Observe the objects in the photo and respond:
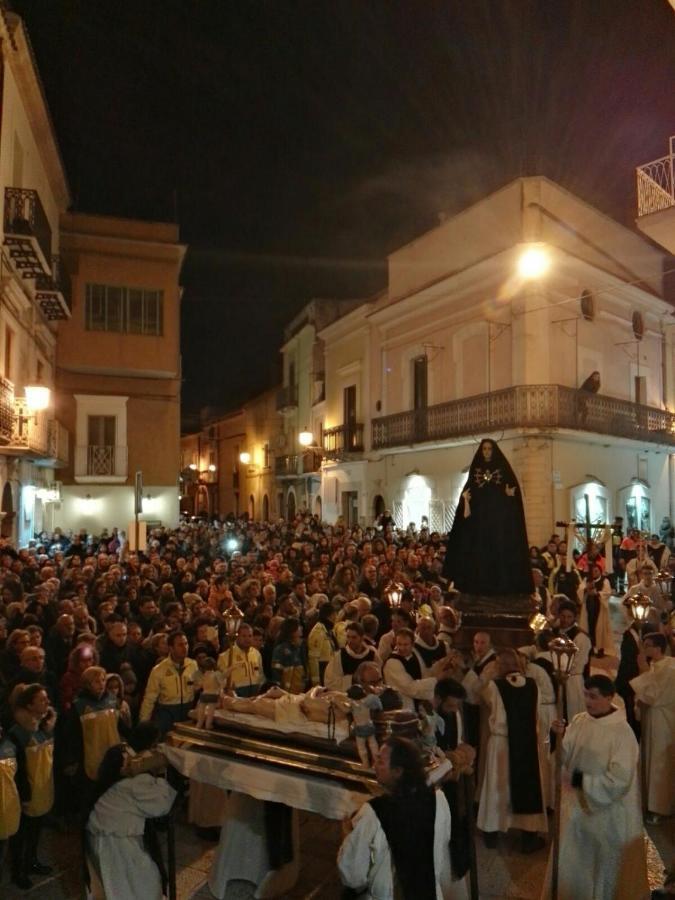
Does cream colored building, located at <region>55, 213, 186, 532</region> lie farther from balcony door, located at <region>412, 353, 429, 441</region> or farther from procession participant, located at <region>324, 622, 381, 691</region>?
procession participant, located at <region>324, 622, 381, 691</region>

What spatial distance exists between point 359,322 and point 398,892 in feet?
87.1

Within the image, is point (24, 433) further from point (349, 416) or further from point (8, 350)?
point (349, 416)

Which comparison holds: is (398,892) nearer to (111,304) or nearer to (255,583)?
(255,583)

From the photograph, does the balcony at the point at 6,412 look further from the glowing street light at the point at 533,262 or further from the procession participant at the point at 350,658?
the glowing street light at the point at 533,262

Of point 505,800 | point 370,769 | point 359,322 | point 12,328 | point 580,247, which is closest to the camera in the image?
point 370,769

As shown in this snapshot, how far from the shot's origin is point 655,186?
13203 millimetres

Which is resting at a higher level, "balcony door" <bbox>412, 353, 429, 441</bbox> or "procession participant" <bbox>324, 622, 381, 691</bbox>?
"balcony door" <bbox>412, 353, 429, 441</bbox>

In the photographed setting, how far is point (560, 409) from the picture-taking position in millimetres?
20188

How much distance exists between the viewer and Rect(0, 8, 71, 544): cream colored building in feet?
52.3

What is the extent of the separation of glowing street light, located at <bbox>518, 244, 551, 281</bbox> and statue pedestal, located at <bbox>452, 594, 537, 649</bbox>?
1249cm

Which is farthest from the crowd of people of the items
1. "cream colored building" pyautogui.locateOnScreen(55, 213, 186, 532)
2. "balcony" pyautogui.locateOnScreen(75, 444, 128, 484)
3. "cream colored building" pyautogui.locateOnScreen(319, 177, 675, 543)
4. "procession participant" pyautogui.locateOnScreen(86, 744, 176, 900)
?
"cream colored building" pyautogui.locateOnScreen(55, 213, 186, 532)

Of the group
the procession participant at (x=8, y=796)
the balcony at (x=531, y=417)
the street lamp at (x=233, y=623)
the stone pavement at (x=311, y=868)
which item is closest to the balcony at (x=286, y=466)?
the balcony at (x=531, y=417)

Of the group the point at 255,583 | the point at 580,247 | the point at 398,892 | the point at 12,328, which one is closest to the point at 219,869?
the point at 398,892

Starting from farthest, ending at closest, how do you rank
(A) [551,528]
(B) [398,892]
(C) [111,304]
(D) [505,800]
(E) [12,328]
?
(C) [111,304]
(A) [551,528]
(E) [12,328]
(D) [505,800]
(B) [398,892]
